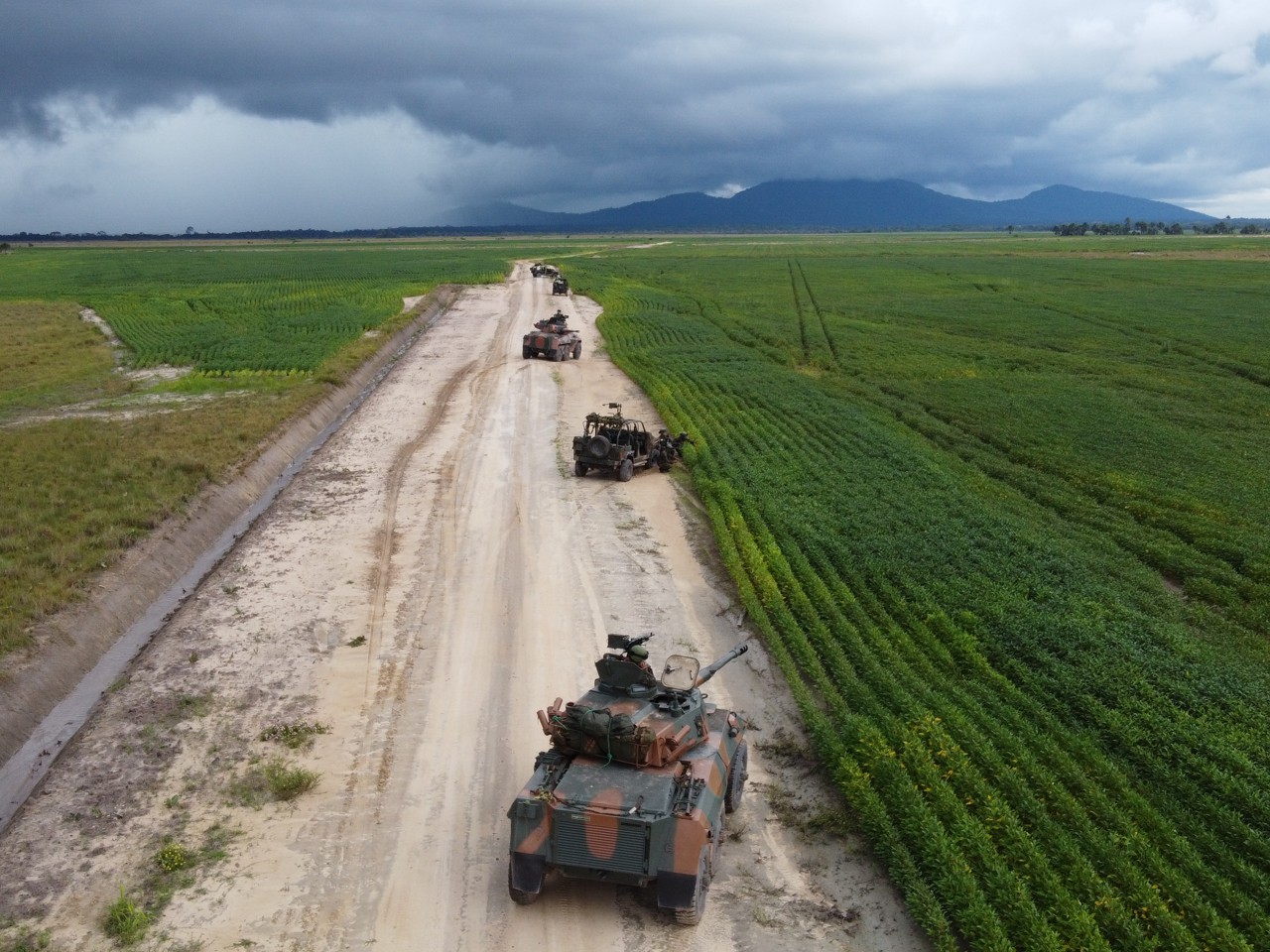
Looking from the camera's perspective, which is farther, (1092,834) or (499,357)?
(499,357)

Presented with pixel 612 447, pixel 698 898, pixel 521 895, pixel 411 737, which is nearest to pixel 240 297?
pixel 612 447

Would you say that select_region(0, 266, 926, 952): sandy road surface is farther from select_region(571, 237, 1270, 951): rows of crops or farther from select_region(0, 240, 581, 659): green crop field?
select_region(0, 240, 581, 659): green crop field

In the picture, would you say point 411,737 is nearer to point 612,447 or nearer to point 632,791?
point 632,791

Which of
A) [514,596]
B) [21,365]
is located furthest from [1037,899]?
[21,365]

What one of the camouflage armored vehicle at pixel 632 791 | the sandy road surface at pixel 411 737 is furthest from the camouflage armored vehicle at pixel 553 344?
the camouflage armored vehicle at pixel 632 791

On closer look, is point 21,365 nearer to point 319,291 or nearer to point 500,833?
point 319,291
